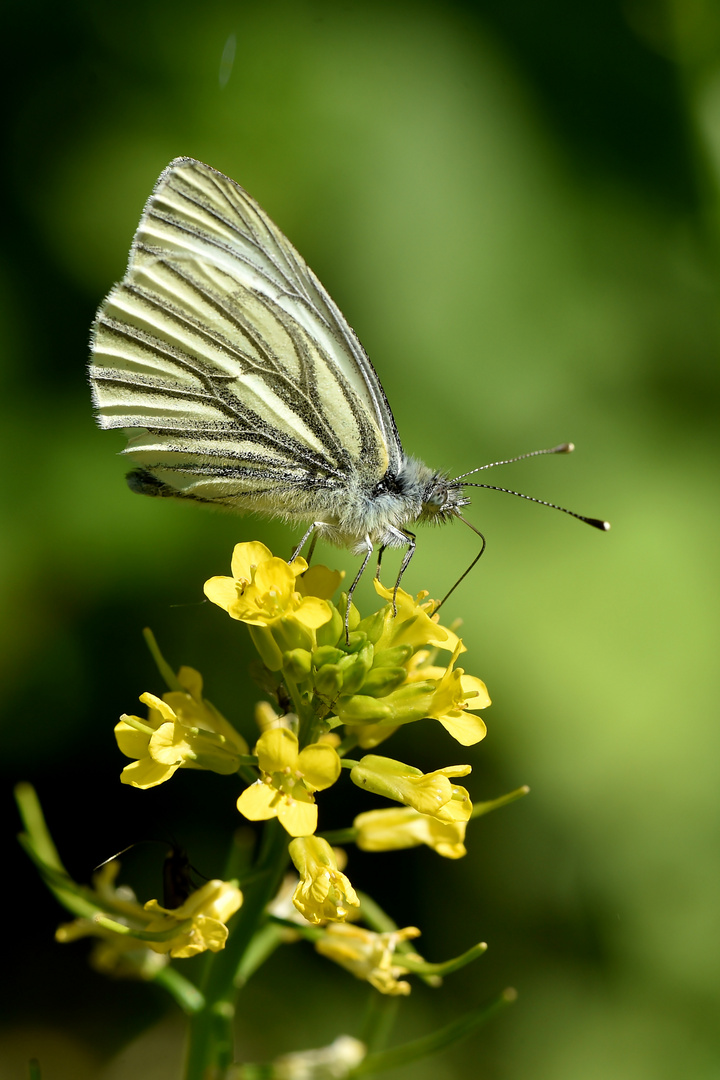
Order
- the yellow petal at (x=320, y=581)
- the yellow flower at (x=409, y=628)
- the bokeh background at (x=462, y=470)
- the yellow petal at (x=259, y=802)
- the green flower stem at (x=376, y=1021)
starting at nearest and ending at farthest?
the yellow petal at (x=259, y=802) → the yellow flower at (x=409, y=628) → the yellow petal at (x=320, y=581) → the green flower stem at (x=376, y=1021) → the bokeh background at (x=462, y=470)

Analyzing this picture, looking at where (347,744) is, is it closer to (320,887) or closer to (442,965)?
(320,887)

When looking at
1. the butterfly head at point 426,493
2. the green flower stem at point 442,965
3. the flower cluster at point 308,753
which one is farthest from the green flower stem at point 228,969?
the butterfly head at point 426,493

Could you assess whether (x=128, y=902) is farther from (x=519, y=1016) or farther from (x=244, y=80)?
(x=244, y=80)

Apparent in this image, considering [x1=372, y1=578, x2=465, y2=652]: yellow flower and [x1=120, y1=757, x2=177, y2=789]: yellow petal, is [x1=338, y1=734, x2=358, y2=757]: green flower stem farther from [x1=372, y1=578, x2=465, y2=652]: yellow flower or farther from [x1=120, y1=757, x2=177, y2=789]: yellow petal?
[x1=120, y1=757, x2=177, y2=789]: yellow petal

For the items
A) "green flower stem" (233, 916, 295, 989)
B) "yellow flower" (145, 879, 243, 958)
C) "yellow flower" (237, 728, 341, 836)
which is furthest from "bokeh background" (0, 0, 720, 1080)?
"yellow flower" (237, 728, 341, 836)

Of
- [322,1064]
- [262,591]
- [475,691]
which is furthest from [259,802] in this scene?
[322,1064]

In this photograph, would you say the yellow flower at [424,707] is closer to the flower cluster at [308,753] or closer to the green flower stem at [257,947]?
the flower cluster at [308,753]

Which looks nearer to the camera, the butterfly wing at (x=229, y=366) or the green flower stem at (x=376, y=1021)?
the green flower stem at (x=376, y=1021)

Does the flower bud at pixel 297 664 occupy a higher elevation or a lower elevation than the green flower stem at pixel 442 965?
higher
